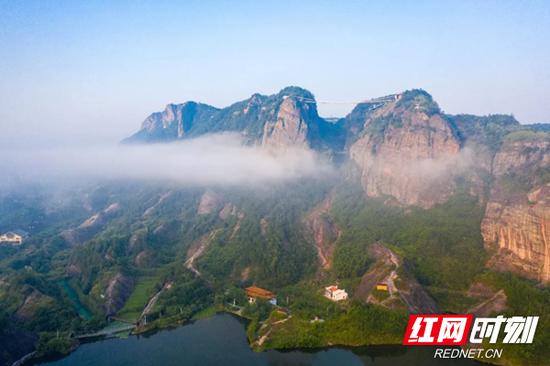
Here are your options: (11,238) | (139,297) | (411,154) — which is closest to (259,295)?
(139,297)

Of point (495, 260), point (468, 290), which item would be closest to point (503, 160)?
point (495, 260)

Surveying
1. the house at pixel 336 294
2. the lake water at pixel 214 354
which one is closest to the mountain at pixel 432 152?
the house at pixel 336 294

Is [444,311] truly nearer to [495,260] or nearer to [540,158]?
[495,260]

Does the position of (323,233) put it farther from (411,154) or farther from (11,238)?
(11,238)

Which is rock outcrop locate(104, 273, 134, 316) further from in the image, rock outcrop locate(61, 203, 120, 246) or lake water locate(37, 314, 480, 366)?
rock outcrop locate(61, 203, 120, 246)

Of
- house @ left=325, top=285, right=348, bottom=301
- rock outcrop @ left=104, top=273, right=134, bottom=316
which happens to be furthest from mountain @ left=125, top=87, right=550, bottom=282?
rock outcrop @ left=104, top=273, right=134, bottom=316
